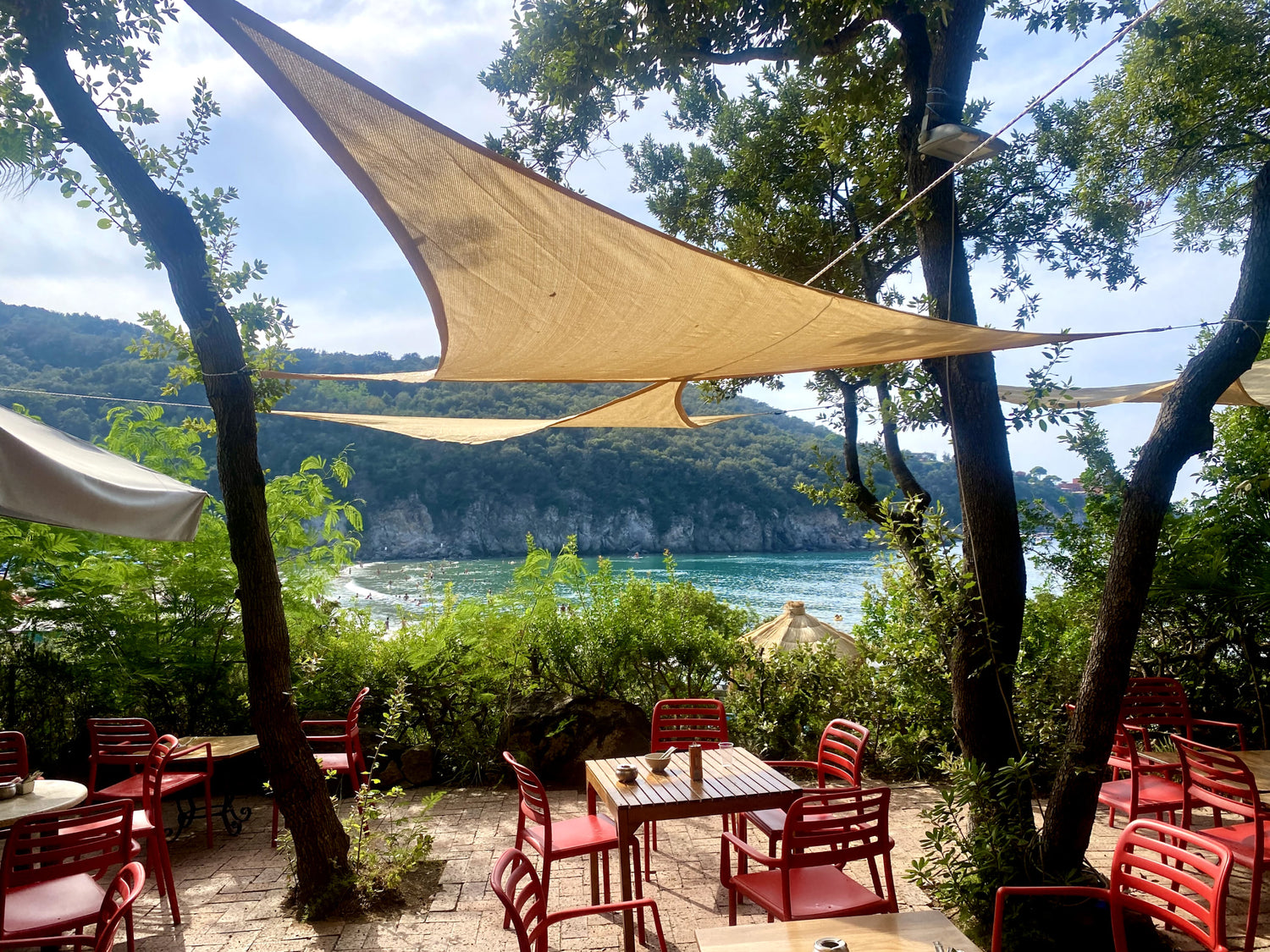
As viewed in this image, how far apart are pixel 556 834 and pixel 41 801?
2.05 metres

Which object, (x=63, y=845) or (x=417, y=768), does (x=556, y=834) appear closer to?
(x=63, y=845)

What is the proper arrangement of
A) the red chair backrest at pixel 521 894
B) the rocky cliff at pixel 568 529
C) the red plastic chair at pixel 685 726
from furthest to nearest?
the rocky cliff at pixel 568 529
the red plastic chair at pixel 685 726
the red chair backrest at pixel 521 894

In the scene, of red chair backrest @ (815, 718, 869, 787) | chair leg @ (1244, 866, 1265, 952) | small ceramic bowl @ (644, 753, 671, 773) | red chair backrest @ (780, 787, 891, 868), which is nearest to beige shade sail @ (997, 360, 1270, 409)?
red chair backrest @ (815, 718, 869, 787)

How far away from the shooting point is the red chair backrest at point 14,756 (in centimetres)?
365

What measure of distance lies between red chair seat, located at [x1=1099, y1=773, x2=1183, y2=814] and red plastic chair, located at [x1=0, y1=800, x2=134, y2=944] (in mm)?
3886

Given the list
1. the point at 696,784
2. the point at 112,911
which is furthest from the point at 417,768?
the point at 112,911

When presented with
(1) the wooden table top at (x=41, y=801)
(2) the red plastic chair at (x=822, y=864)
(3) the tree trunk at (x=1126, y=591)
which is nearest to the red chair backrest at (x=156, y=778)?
(1) the wooden table top at (x=41, y=801)

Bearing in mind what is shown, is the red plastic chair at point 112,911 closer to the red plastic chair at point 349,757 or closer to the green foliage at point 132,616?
the red plastic chair at point 349,757

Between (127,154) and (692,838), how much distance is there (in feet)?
13.8

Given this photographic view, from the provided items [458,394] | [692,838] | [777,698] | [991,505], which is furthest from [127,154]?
[458,394]

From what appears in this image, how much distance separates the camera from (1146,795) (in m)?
3.56

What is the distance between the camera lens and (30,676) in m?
5.11

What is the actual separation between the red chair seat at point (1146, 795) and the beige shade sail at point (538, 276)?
7.40ft

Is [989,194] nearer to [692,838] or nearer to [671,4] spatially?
[671,4]
